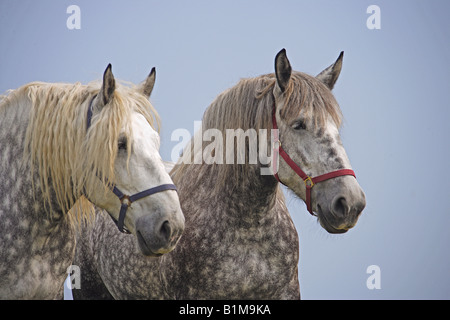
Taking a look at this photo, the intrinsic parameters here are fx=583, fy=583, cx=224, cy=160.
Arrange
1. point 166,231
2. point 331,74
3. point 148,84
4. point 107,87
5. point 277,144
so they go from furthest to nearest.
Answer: point 331,74
point 148,84
point 277,144
point 107,87
point 166,231

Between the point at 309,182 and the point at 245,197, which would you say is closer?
the point at 309,182

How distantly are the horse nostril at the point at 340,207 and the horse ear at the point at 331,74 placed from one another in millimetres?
991

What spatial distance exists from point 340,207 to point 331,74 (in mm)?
1076

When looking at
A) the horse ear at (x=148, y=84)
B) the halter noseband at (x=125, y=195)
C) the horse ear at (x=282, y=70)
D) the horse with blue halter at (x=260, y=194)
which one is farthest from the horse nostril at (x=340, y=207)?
the horse ear at (x=148, y=84)

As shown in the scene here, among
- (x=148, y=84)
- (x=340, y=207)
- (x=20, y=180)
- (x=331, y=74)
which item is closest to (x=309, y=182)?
(x=340, y=207)

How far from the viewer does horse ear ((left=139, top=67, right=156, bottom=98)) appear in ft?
12.3

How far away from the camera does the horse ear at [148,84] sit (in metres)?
3.75

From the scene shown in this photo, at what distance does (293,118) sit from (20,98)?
5.40 ft

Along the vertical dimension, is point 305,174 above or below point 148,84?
below

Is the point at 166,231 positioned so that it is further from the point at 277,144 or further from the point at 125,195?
the point at 277,144

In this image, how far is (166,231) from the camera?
308 cm

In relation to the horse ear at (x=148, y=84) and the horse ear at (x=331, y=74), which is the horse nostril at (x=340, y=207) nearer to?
the horse ear at (x=331, y=74)

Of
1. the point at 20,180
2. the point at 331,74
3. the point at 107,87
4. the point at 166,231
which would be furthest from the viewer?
the point at 331,74
